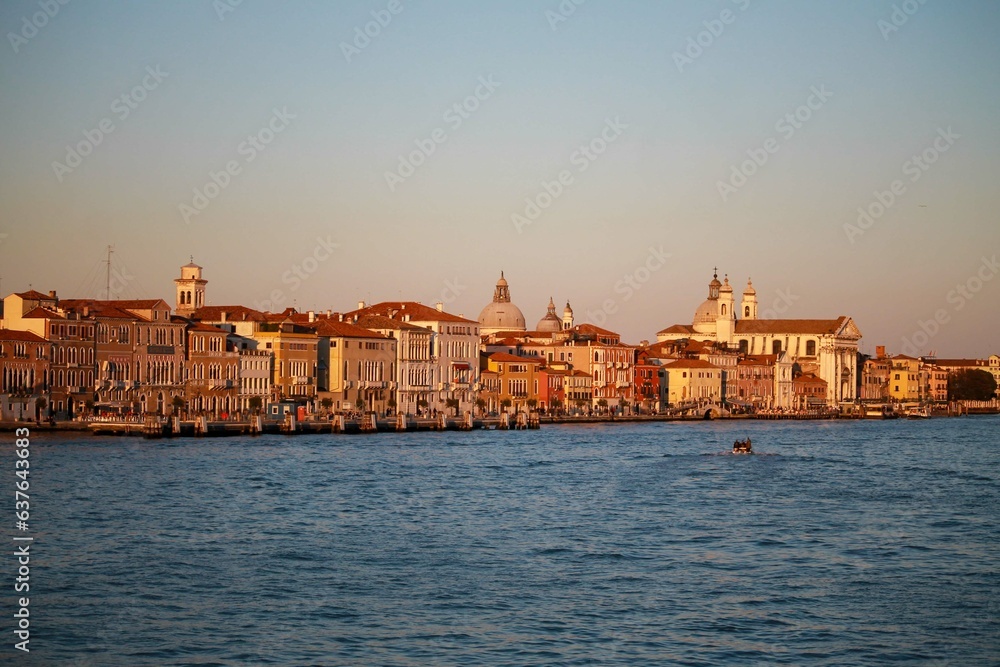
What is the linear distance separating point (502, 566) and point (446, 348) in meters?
53.4

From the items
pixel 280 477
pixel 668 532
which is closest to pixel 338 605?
pixel 668 532

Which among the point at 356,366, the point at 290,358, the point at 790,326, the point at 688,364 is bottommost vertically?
the point at 356,366

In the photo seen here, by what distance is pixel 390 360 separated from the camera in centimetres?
6800

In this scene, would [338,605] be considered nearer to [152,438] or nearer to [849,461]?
[849,461]

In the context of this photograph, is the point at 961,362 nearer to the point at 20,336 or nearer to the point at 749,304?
the point at 749,304

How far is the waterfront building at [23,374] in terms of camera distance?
4834cm

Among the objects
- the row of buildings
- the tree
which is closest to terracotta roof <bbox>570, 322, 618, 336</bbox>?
the row of buildings

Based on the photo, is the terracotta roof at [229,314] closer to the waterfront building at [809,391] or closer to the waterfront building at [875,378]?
the waterfront building at [809,391]

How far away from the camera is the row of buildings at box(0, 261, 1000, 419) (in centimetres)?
5225

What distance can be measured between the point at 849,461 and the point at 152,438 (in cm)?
1922

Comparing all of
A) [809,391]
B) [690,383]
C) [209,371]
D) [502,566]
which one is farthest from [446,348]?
[502,566]

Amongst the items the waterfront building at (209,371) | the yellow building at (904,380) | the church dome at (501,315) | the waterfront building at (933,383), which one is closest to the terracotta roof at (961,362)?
the waterfront building at (933,383)

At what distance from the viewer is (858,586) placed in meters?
18.3

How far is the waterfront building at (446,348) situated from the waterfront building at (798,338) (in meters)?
37.3
